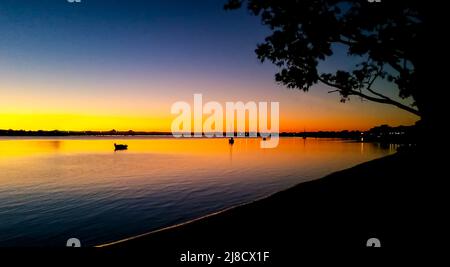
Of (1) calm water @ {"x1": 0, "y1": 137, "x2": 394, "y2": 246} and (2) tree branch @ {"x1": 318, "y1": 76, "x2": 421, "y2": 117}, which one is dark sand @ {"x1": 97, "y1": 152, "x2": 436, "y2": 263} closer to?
(2) tree branch @ {"x1": 318, "y1": 76, "x2": 421, "y2": 117}

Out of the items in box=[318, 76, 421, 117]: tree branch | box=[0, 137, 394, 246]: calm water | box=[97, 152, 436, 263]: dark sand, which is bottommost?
box=[0, 137, 394, 246]: calm water

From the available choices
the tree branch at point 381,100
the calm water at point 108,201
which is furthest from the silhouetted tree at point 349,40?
the calm water at point 108,201

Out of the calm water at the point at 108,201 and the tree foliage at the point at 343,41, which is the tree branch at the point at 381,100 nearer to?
the tree foliage at the point at 343,41

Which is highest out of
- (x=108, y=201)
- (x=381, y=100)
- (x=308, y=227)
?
(x=381, y=100)

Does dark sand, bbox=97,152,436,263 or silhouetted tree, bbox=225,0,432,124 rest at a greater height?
silhouetted tree, bbox=225,0,432,124

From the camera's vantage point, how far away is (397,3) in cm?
864

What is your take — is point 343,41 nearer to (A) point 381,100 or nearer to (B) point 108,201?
(A) point 381,100

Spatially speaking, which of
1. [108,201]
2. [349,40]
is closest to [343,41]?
[349,40]

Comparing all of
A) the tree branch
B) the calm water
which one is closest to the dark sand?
the tree branch

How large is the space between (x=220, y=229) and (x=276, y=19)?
7.59 meters

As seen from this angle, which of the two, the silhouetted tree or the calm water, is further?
the calm water

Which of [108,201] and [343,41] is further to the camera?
[108,201]

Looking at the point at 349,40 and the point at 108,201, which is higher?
the point at 349,40
